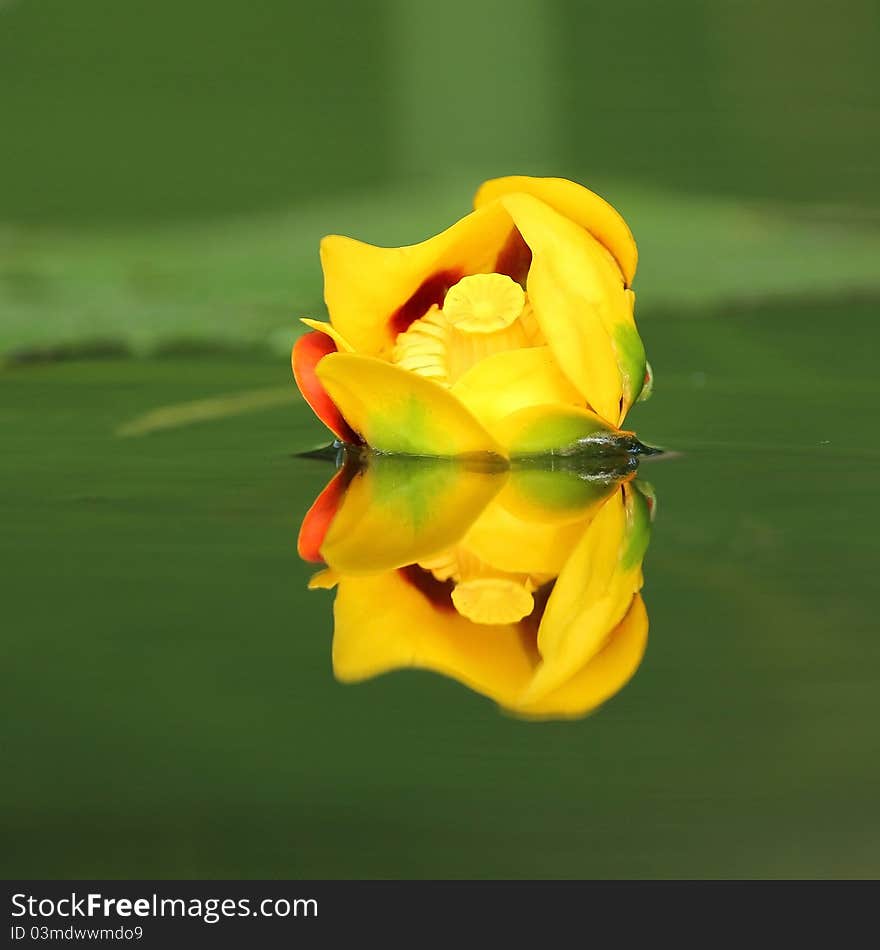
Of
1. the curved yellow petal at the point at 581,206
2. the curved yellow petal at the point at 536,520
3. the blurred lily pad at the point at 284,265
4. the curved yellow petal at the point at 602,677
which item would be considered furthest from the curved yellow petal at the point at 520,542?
the blurred lily pad at the point at 284,265

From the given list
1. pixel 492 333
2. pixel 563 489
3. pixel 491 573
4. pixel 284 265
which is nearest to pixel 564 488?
pixel 563 489

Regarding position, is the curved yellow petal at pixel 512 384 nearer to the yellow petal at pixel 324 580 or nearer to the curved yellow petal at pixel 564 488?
the curved yellow petal at pixel 564 488

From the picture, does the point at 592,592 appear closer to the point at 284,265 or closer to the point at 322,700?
the point at 322,700

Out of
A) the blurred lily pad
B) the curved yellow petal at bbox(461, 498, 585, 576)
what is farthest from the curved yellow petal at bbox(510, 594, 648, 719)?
the blurred lily pad

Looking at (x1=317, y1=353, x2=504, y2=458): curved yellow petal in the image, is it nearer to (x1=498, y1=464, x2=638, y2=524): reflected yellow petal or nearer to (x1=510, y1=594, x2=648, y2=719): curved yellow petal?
(x1=498, y1=464, x2=638, y2=524): reflected yellow petal

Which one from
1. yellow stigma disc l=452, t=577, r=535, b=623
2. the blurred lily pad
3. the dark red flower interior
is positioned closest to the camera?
yellow stigma disc l=452, t=577, r=535, b=623
